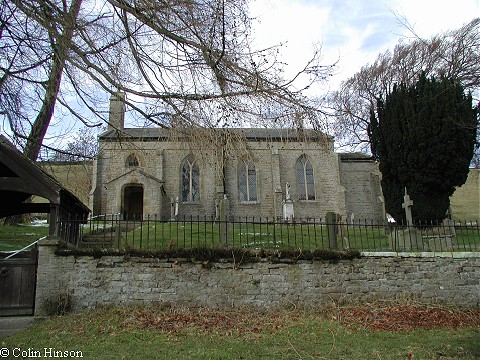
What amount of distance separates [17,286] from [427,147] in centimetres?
1401

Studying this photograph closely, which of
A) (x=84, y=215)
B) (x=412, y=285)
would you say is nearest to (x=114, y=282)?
(x=84, y=215)

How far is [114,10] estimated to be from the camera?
6.62m

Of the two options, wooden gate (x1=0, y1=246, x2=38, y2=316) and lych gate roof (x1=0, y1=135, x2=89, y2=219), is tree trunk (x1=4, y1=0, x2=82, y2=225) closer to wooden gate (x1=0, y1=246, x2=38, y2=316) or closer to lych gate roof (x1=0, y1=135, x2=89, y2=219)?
lych gate roof (x1=0, y1=135, x2=89, y2=219)

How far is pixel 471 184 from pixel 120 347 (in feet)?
130

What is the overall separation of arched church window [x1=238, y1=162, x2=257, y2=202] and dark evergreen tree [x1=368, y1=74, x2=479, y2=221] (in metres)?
11.0

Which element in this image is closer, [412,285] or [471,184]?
[412,285]

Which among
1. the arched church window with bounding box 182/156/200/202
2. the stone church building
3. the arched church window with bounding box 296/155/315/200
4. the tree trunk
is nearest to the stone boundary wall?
the tree trunk

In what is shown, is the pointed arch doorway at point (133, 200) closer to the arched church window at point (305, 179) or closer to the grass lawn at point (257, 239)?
the arched church window at point (305, 179)

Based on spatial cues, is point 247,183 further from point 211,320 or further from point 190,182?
point 211,320

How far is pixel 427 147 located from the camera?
50.6ft

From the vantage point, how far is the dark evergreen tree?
15.2m

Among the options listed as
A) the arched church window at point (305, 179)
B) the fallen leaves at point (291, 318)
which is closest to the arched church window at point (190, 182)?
the arched church window at point (305, 179)

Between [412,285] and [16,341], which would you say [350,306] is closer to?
[412,285]

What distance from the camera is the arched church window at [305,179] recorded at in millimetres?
26755
